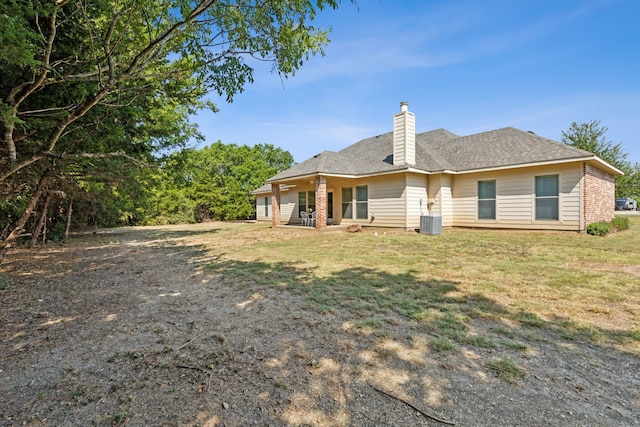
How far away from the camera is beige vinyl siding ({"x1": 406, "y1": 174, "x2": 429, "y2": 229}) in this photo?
503 inches

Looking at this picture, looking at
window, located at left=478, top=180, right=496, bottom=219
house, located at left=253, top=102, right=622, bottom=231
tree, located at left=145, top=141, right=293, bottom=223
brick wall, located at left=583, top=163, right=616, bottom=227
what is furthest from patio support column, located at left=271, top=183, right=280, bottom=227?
brick wall, located at left=583, top=163, right=616, bottom=227

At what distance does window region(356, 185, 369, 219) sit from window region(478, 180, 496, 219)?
4.90 m

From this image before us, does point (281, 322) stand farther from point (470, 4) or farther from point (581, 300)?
point (470, 4)

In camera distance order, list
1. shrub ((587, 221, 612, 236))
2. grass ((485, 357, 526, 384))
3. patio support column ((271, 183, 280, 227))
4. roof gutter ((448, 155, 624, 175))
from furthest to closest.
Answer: patio support column ((271, 183, 280, 227))
shrub ((587, 221, 612, 236))
roof gutter ((448, 155, 624, 175))
grass ((485, 357, 526, 384))

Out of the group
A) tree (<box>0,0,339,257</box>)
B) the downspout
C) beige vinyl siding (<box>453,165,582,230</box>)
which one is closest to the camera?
tree (<box>0,0,339,257</box>)

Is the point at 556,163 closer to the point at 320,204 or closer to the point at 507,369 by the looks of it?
the point at 320,204

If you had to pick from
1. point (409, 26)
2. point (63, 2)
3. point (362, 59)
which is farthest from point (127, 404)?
point (362, 59)

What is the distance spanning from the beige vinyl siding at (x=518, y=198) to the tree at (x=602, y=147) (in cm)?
1605

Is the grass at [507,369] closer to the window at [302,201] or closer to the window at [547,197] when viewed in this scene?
the window at [547,197]

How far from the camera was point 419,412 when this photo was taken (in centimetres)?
187

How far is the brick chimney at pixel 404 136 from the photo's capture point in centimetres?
1272

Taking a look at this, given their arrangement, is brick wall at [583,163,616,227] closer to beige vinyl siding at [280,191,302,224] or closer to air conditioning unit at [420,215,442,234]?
air conditioning unit at [420,215,442,234]

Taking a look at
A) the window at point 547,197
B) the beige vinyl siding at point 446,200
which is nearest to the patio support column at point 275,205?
the beige vinyl siding at point 446,200

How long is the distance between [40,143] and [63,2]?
2976 millimetres
